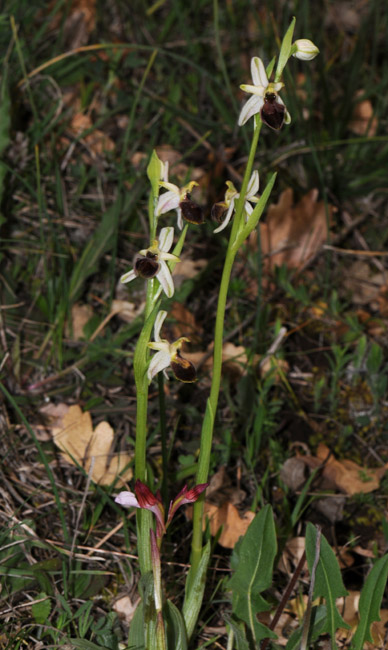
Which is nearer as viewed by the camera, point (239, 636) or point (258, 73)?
point (258, 73)

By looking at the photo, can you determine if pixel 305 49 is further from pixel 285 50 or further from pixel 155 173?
pixel 155 173

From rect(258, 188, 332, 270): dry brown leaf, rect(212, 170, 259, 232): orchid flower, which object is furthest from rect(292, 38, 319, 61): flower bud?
rect(258, 188, 332, 270): dry brown leaf

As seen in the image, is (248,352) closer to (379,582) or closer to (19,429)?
(19,429)

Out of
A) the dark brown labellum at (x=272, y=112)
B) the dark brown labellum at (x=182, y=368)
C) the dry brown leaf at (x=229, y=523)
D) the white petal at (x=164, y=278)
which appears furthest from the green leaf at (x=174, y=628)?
the dark brown labellum at (x=272, y=112)

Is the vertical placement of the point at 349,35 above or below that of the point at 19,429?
above

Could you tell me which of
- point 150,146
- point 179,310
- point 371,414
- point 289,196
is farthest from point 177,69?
point 371,414

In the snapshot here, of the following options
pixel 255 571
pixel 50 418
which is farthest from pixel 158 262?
pixel 50 418
